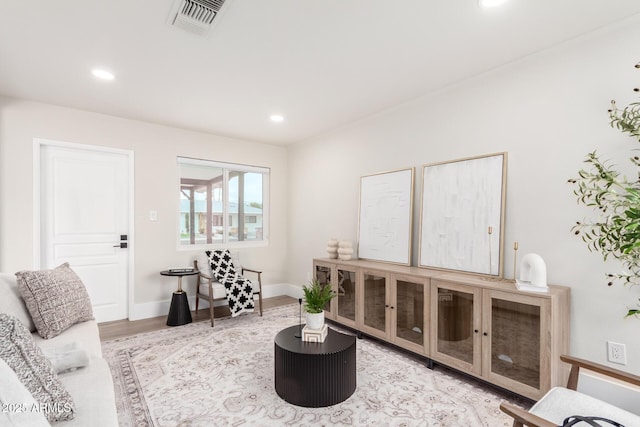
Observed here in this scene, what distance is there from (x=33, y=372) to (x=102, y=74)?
2485 millimetres

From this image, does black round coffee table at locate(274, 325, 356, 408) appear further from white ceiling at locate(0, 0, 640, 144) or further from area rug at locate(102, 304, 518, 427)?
white ceiling at locate(0, 0, 640, 144)

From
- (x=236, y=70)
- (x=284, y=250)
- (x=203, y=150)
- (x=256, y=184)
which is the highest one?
(x=236, y=70)

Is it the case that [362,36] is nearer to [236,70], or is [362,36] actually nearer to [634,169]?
[236,70]

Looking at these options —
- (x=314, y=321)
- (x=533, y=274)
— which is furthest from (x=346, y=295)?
(x=533, y=274)

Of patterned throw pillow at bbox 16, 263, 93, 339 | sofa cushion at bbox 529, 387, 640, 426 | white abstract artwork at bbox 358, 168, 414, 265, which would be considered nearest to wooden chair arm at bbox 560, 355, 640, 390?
sofa cushion at bbox 529, 387, 640, 426

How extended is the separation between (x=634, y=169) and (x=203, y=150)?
4.39m

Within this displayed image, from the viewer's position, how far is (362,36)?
218 centimetres

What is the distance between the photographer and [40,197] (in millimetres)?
3445

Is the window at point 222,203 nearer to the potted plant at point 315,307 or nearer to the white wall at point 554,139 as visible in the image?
the white wall at point 554,139

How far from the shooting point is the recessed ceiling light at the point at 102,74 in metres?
2.67

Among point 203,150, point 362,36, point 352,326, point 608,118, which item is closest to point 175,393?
point 352,326

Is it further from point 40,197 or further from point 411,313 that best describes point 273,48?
point 40,197

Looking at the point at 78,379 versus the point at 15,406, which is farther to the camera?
the point at 78,379

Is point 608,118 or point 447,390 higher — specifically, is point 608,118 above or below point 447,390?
above
